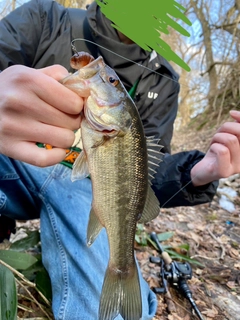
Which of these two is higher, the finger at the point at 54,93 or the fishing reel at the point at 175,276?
the finger at the point at 54,93

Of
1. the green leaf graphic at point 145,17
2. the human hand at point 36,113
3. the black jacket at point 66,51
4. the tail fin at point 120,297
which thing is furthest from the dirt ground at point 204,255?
the green leaf graphic at point 145,17

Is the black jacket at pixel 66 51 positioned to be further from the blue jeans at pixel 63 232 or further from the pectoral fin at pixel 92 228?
the pectoral fin at pixel 92 228

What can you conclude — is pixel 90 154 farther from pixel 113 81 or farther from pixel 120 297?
pixel 120 297

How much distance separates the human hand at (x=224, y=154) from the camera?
1.24 m

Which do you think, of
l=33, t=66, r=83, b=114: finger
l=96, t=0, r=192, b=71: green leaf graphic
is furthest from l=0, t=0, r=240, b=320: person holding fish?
l=96, t=0, r=192, b=71: green leaf graphic

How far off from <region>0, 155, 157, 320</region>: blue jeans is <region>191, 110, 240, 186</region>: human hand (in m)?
0.74

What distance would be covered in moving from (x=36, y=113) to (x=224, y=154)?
2.82 ft

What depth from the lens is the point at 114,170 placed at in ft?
3.08

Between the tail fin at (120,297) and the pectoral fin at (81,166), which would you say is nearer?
the pectoral fin at (81,166)

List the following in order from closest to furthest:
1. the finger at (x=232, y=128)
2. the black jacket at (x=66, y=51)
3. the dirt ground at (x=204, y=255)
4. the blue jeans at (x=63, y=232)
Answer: the finger at (x=232, y=128)
the blue jeans at (x=63, y=232)
the black jacket at (x=66, y=51)
the dirt ground at (x=204, y=255)

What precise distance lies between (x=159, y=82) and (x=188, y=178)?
78 centimetres

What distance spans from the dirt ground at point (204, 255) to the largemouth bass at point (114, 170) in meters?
0.81

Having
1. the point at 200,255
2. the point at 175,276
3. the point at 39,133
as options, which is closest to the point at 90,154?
the point at 39,133

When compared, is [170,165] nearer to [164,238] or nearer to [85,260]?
[85,260]
